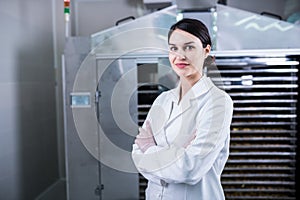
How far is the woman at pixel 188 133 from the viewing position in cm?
77

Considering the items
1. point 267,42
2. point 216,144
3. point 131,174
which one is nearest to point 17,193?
point 131,174

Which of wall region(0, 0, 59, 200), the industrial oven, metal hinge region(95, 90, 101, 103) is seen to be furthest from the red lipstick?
wall region(0, 0, 59, 200)

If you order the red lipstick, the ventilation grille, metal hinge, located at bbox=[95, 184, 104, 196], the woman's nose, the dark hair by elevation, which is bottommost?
metal hinge, located at bbox=[95, 184, 104, 196]

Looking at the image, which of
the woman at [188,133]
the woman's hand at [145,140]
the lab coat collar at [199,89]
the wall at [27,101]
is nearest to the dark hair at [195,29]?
the woman at [188,133]

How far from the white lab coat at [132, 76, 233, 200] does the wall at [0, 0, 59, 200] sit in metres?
1.43

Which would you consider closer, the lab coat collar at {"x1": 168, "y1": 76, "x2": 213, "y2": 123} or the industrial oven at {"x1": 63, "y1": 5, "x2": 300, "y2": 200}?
the lab coat collar at {"x1": 168, "y1": 76, "x2": 213, "y2": 123}

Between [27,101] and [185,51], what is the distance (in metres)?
1.77

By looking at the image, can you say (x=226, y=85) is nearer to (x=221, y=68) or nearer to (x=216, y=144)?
(x=221, y=68)

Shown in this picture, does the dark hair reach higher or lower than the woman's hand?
higher

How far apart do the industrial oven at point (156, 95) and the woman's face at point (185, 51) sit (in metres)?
0.85

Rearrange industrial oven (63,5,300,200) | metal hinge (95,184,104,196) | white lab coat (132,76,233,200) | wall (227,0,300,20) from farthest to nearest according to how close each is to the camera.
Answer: wall (227,0,300,20), metal hinge (95,184,104,196), industrial oven (63,5,300,200), white lab coat (132,76,233,200)

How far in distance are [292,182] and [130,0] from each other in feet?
6.41

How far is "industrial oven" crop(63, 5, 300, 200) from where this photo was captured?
5.67 feet

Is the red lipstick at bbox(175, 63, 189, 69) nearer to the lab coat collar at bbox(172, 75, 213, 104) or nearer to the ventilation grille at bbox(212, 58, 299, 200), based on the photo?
the lab coat collar at bbox(172, 75, 213, 104)
